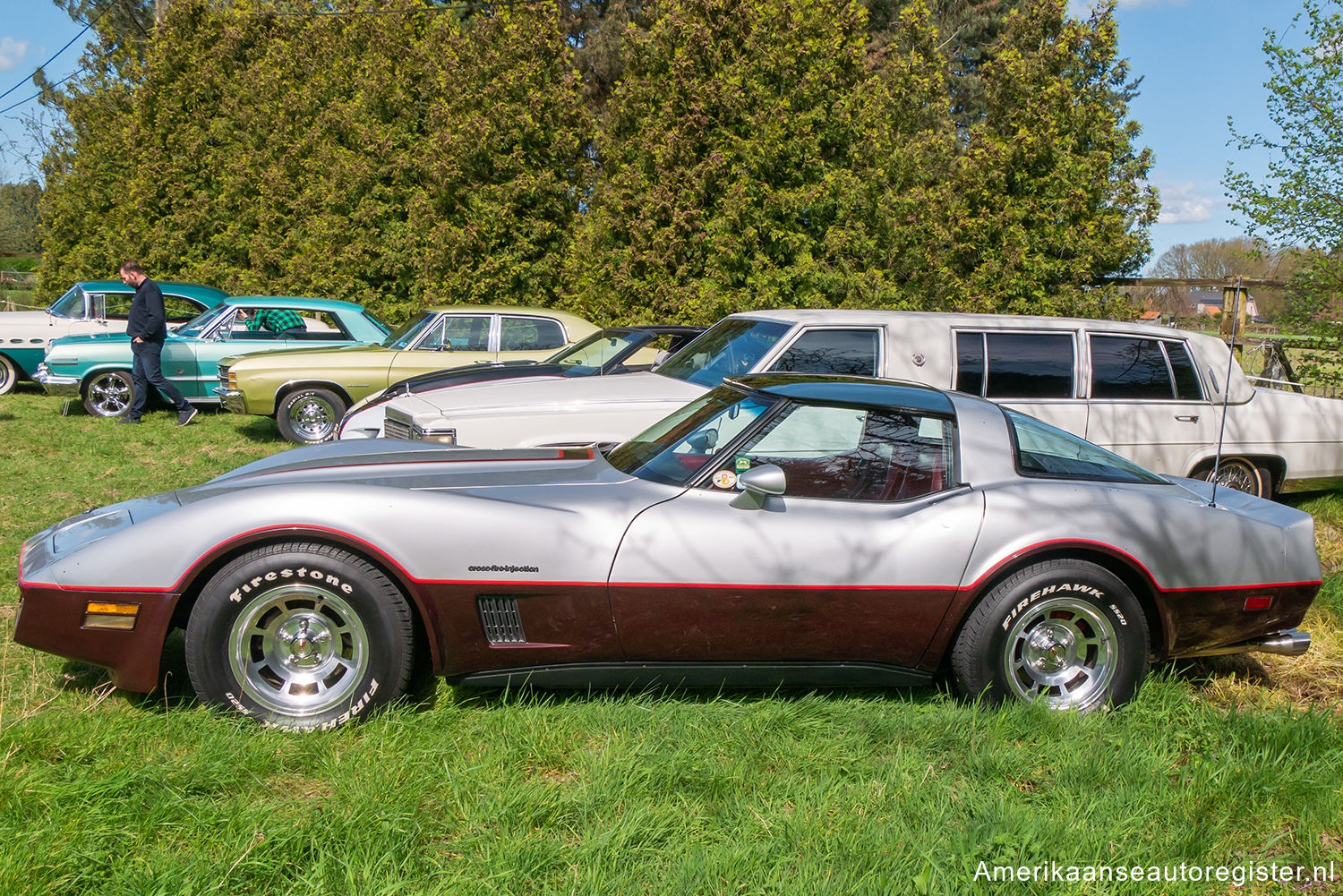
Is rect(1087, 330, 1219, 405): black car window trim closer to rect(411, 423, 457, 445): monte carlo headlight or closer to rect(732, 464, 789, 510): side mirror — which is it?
rect(732, 464, 789, 510): side mirror

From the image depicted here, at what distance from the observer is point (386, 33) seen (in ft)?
58.2

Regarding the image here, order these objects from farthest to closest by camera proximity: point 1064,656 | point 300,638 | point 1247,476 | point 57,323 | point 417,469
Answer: point 57,323 → point 1247,476 → point 417,469 → point 1064,656 → point 300,638

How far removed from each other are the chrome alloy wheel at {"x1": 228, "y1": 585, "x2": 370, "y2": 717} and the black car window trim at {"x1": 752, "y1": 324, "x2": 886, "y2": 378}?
3527 mm

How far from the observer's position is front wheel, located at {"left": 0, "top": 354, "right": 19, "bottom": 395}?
529 inches

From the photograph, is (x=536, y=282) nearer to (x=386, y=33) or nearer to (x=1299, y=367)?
(x=386, y=33)

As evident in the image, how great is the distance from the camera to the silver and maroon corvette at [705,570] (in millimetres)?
3420

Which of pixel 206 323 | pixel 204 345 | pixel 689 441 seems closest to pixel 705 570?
pixel 689 441

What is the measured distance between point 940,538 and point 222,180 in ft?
71.7

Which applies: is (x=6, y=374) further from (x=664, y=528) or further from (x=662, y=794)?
(x=662, y=794)

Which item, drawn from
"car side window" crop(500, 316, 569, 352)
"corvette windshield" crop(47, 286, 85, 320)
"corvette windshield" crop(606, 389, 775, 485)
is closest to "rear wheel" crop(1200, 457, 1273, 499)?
"corvette windshield" crop(606, 389, 775, 485)

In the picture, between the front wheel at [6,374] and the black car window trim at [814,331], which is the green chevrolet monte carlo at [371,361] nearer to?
the black car window trim at [814,331]

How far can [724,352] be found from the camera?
672 cm

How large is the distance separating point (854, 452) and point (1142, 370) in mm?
3858

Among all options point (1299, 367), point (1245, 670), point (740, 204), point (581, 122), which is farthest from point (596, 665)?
point (581, 122)
